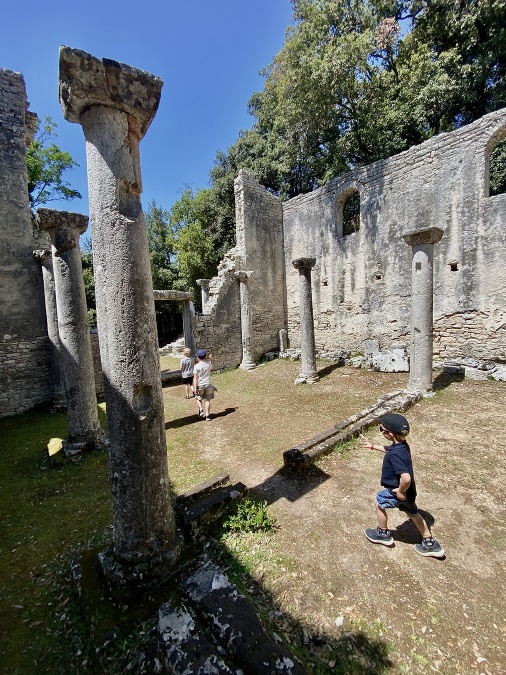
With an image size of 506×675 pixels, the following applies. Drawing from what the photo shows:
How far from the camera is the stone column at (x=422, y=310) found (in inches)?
304

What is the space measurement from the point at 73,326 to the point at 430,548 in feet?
20.0

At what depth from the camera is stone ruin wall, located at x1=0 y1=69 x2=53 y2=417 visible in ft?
27.7

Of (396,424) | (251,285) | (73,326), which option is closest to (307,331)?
(251,285)

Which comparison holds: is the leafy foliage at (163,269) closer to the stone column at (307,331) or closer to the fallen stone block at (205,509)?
the stone column at (307,331)

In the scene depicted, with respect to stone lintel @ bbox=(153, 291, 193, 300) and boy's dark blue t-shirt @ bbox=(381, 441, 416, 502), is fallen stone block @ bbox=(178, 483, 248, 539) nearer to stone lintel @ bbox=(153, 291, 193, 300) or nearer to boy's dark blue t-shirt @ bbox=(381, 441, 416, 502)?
boy's dark blue t-shirt @ bbox=(381, 441, 416, 502)

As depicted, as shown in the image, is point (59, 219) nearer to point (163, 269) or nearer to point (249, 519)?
point (249, 519)

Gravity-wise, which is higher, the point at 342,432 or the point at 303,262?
the point at 303,262

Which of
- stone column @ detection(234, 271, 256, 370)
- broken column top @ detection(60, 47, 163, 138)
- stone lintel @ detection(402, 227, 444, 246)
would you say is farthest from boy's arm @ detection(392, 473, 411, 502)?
stone column @ detection(234, 271, 256, 370)

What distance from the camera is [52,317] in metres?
8.68

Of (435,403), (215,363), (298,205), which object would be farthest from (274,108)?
(435,403)

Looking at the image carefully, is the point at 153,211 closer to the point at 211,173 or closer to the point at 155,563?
the point at 211,173

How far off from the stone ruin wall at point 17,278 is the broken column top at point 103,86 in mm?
7949

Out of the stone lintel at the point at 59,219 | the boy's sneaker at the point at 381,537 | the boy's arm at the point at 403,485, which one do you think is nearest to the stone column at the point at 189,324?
the stone lintel at the point at 59,219

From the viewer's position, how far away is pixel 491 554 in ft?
10.1
